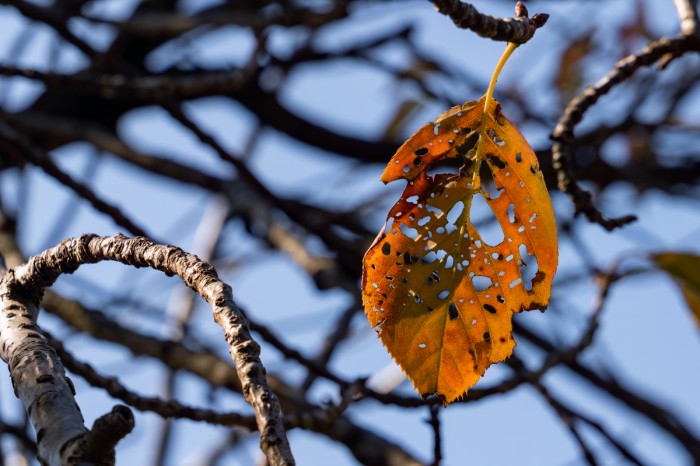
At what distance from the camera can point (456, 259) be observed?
854 millimetres

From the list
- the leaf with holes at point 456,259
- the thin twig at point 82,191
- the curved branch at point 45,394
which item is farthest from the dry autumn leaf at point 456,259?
the thin twig at point 82,191

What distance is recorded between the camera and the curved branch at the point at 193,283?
1.70 ft

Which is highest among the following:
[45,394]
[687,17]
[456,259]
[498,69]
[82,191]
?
[82,191]

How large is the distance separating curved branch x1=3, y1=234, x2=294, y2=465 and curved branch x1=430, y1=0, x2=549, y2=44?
0.98ft

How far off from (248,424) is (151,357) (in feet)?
2.14

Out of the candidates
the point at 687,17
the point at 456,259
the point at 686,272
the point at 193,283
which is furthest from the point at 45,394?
the point at 686,272

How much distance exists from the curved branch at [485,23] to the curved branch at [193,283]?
0.98ft

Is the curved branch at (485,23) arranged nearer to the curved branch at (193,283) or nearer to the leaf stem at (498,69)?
the leaf stem at (498,69)

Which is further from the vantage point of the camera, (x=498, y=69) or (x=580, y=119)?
(x=580, y=119)

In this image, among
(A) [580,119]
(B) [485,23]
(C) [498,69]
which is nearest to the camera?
(B) [485,23]

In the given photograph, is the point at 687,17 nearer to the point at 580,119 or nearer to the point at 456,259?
the point at 580,119

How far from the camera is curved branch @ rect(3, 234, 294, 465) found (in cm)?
52

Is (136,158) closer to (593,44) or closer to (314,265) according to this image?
(314,265)

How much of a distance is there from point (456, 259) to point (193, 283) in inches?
12.6
